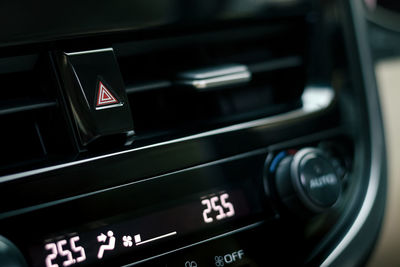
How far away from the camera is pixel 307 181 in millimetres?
641

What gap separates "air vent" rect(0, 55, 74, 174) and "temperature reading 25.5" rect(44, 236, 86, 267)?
92mm

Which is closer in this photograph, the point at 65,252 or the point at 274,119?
the point at 65,252

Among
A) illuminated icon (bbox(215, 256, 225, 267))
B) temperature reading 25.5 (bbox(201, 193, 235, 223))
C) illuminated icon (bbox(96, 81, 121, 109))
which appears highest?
illuminated icon (bbox(96, 81, 121, 109))

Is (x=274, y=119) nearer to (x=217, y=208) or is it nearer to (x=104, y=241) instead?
(x=217, y=208)

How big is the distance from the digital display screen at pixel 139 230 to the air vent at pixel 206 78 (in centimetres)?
10

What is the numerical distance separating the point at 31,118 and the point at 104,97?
0.30 feet

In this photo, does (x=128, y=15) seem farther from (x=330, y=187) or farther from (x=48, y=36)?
(x=330, y=187)

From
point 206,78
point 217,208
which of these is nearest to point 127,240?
point 217,208

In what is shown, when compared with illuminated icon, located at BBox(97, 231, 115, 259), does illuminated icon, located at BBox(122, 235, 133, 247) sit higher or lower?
lower

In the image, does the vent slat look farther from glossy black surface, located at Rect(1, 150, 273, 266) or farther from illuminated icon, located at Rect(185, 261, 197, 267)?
illuminated icon, located at Rect(185, 261, 197, 267)

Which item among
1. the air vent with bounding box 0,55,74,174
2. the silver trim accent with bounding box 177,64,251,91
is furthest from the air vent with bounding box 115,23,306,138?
the air vent with bounding box 0,55,74,174

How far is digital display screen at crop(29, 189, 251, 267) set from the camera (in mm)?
500

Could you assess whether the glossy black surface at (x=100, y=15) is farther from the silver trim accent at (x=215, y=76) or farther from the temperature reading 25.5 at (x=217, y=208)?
the temperature reading 25.5 at (x=217, y=208)

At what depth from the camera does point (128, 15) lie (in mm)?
569
